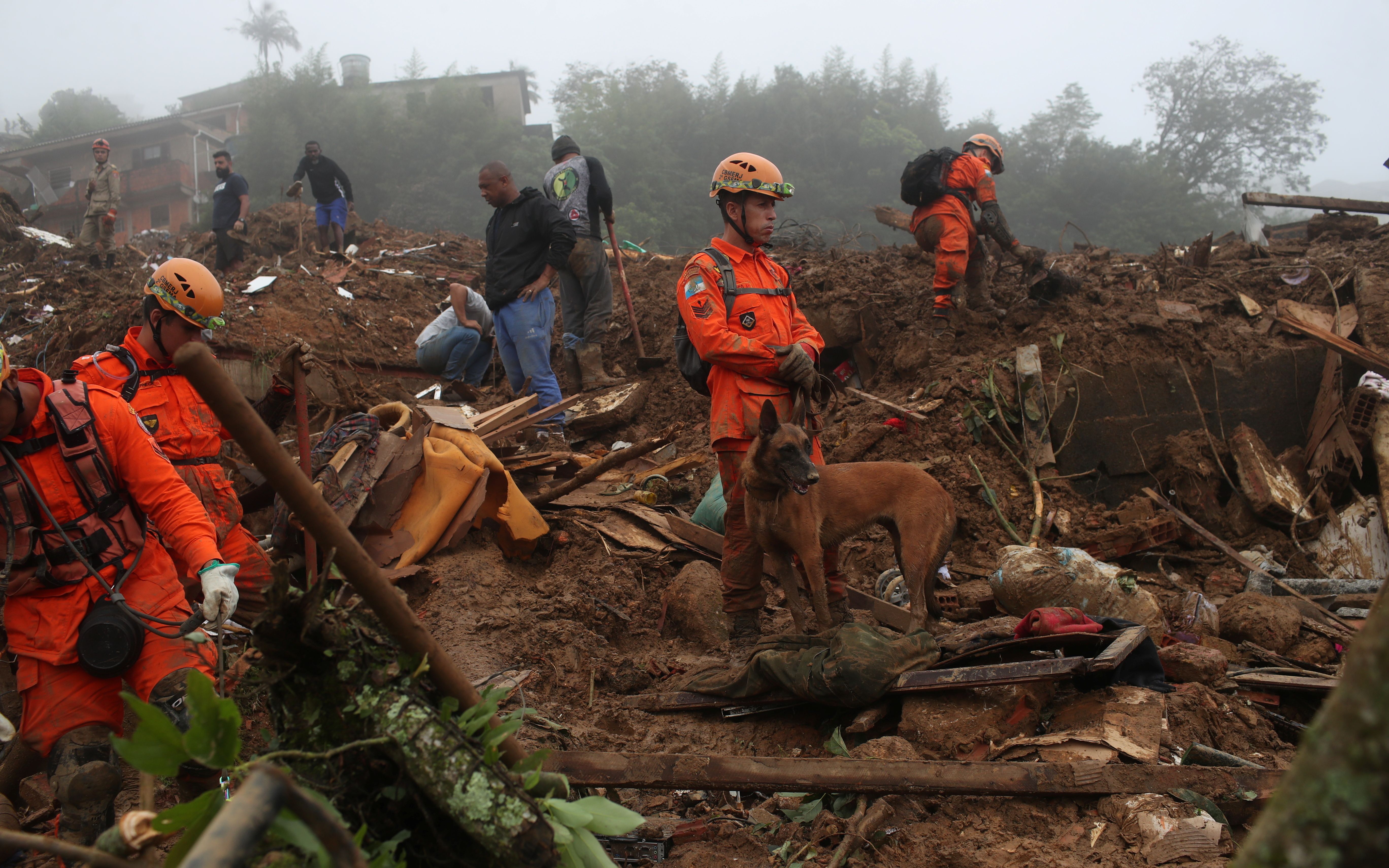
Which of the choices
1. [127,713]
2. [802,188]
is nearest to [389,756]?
[127,713]

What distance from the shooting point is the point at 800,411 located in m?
4.38

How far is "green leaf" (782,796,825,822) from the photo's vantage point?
10.2 ft

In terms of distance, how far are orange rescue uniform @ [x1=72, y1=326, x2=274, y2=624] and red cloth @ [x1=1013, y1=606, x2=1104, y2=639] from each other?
3722mm

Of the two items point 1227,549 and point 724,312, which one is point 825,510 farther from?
point 1227,549

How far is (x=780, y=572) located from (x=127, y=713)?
3.16 m

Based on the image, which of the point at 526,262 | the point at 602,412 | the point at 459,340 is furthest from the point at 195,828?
the point at 459,340

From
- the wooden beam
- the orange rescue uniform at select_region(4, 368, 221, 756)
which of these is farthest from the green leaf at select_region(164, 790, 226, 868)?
the wooden beam

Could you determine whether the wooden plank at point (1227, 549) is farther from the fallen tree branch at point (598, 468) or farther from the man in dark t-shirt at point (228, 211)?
the man in dark t-shirt at point (228, 211)

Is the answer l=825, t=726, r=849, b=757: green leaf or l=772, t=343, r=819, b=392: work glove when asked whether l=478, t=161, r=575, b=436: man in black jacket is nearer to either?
l=772, t=343, r=819, b=392: work glove

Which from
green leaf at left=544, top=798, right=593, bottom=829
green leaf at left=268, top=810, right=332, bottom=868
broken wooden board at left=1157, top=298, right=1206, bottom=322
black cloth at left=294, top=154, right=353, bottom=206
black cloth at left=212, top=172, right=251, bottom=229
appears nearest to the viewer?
green leaf at left=268, top=810, right=332, bottom=868

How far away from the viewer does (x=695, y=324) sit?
14.3 ft

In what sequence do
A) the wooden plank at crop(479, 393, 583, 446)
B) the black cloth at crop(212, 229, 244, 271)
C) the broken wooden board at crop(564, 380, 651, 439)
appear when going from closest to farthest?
the wooden plank at crop(479, 393, 583, 446), the broken wooden board at crop(564, 380, 651, 439), the black cloth at crop(212, 229, 244, 271)

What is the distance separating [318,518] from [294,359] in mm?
2719

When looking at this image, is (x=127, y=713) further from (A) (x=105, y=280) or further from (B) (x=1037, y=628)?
(A) (x=105, y=280)
